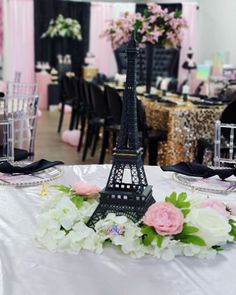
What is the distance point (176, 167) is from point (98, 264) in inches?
31.0

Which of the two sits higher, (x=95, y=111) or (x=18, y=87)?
(x=18, y=87)

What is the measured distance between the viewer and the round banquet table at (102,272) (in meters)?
1.00

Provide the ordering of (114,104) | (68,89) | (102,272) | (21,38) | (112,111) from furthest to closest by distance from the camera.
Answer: (21,38), (68,89), (112,111), (114,104), (102,272)

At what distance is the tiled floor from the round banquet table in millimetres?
4324

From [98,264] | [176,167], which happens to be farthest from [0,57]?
[98,264]

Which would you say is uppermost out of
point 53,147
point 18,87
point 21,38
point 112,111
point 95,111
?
point 21,38

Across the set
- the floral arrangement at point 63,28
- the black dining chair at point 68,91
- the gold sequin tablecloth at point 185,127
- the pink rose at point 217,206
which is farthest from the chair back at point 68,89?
the pink rose at point 217,206

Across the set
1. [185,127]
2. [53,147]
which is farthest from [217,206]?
[53,147]

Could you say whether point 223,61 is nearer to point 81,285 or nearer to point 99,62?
point 99,62

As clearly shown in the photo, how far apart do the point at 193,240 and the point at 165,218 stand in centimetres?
8

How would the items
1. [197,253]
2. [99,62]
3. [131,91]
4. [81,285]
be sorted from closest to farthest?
[81,285] < [197,253] < [131,91] < [99,62]

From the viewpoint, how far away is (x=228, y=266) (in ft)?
3.66

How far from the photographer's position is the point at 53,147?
6379mm

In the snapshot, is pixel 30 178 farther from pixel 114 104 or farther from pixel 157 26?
pixel 157 26
